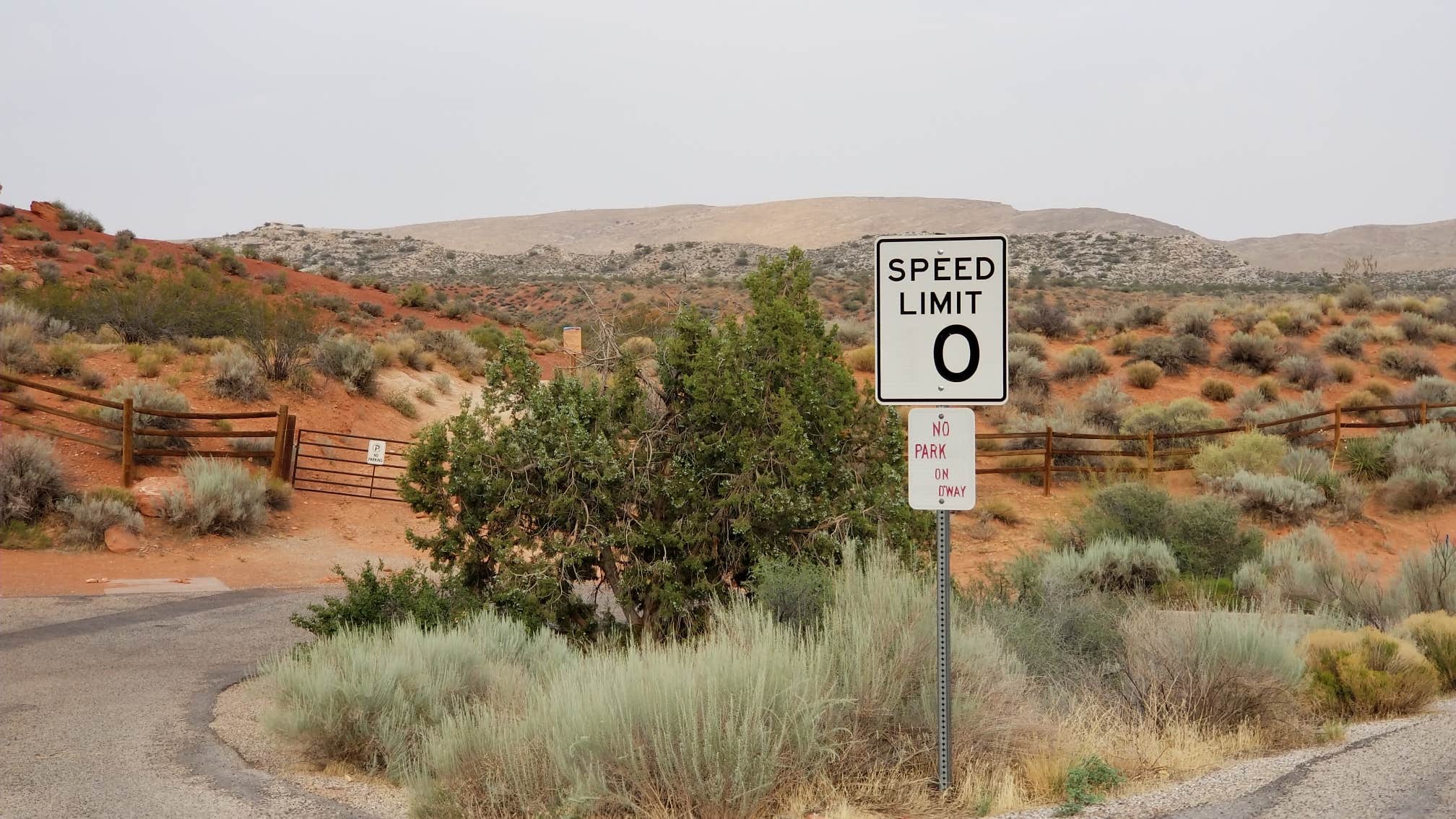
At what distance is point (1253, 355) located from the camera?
3619 cm

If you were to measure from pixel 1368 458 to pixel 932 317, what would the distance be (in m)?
22.6

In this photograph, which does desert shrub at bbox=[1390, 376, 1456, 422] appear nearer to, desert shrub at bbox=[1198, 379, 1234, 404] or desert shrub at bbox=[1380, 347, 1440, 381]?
desert shrub at bbox=[1380, 347, 1440, 381]

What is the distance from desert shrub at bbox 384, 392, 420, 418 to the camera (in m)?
31.6

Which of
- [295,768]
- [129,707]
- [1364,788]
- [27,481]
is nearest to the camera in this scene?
[1364,788]

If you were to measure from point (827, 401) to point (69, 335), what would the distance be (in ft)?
89.5

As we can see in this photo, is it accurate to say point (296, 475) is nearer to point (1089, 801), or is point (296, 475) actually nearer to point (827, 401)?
point (827, 401)

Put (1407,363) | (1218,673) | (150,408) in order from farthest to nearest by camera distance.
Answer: (1407,363), (150,408), (1218,673)

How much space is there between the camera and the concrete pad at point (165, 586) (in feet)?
51.3

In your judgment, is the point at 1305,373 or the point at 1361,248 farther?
the point at 1361,248

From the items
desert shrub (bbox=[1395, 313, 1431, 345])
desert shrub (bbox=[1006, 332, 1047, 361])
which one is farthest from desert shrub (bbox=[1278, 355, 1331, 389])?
desert shrub (bbox=[1006, 332, 1047, 361])

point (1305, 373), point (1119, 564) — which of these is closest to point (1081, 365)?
point (1305, 373)

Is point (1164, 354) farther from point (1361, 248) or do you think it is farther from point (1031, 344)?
point (1361, 248)

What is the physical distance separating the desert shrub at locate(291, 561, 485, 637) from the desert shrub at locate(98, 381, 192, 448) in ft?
45.9

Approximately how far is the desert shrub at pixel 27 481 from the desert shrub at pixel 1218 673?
18.5 meters
